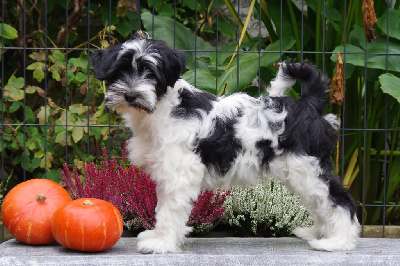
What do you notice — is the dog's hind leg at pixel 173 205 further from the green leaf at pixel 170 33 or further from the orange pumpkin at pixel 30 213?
the green leaf at pixel 170 33

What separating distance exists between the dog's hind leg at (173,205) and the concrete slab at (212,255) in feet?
0.33

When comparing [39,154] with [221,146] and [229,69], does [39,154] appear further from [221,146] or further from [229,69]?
[221,146]

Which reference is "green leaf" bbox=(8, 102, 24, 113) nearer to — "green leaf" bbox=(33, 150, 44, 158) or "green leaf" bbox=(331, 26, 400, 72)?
"green leaf" bbox=(33, 150, 44, 158)

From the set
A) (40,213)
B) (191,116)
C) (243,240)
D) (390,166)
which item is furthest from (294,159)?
(390,166)

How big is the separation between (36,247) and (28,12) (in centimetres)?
377

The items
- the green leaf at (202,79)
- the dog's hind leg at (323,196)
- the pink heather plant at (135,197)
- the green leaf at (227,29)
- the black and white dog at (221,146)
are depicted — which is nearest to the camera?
the black and white dog at (221,146)

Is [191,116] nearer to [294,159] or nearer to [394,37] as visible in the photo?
[294,159]

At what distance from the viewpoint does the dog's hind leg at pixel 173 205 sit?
12.9 feet

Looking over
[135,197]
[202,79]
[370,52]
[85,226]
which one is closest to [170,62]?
[85,226]

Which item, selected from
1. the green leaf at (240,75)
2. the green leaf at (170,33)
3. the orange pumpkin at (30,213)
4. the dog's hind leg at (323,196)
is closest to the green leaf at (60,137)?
the green leaf at (170,33)

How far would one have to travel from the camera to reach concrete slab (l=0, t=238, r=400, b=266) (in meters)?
3.80

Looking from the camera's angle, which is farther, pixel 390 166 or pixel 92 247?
pixel 390 166

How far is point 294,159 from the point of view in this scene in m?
4.03

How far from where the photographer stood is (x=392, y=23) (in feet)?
19.1
